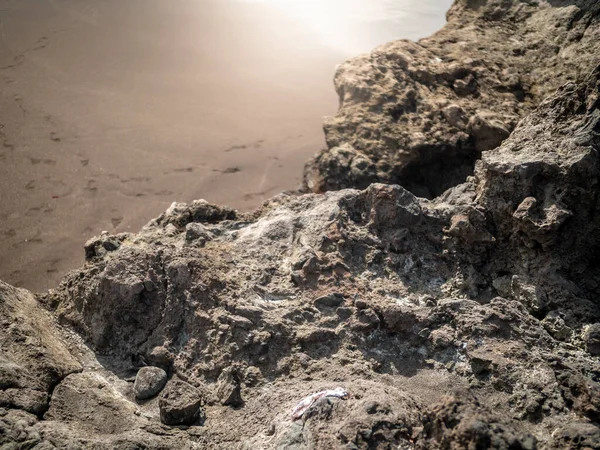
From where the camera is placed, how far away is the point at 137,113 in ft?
16.8

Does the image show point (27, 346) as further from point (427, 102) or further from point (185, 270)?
point (427, 102)

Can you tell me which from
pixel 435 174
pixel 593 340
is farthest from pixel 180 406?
pixel 435 174

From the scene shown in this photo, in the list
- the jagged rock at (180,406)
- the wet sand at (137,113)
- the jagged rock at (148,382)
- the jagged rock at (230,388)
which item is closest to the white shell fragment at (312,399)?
the jagged rock at (230,388)

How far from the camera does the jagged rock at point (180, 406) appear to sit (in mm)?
1787

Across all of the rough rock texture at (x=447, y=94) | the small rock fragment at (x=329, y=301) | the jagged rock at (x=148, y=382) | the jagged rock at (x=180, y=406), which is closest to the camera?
the jagged rock at (x=180, y=406)

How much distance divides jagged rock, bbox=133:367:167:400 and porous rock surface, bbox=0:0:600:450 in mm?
35

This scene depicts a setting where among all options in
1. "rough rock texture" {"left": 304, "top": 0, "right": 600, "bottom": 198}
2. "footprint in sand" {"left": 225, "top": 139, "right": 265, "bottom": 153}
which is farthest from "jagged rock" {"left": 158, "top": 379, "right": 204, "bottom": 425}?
"footprint in sand" {"left": 225, "top": 139, "right": 265, "bottom": 153}

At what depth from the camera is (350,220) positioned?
7.66ft

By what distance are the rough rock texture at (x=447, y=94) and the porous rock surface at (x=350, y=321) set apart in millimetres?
915

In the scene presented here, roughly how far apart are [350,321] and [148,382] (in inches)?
29.9

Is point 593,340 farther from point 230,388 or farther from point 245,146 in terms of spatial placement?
point 245,146

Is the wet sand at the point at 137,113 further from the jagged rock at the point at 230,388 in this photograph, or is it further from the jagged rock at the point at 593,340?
the jagged rock at the point at 593,340

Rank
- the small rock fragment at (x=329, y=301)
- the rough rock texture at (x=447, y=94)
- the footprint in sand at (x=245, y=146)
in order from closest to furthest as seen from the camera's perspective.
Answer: the small rock fragment at (x=329, y=301), the rough rock texture at (x=447, y=94), the footprint in sand at (x=245, y=146)

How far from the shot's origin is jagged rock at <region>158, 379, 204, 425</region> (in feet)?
5.86
